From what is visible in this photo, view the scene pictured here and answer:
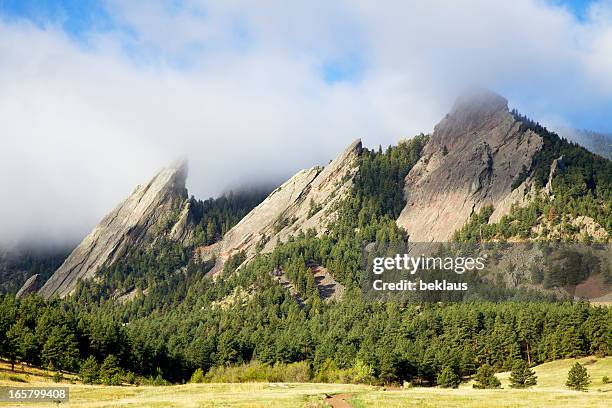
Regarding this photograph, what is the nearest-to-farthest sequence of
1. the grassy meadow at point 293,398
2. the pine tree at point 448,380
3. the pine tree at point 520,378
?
the grassy meadow at point 293,398 → the pine tree at point 520,378 → the pine tree at point 448,380

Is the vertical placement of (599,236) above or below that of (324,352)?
above

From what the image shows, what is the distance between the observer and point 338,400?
7138 centimetres

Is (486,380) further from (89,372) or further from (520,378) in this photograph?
(89,372)

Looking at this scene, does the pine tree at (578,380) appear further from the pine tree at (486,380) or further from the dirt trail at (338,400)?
the dirt trail at (338,400)

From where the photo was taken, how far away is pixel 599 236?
193 metres

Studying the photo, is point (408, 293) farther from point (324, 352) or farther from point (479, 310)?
point (324, 352)

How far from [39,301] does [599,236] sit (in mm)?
162026

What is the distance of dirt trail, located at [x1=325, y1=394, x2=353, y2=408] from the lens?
217ft

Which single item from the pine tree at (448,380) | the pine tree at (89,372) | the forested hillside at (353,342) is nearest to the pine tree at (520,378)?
the pine tree at (448,380)

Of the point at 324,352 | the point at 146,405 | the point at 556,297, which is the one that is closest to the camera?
the point at 146,405

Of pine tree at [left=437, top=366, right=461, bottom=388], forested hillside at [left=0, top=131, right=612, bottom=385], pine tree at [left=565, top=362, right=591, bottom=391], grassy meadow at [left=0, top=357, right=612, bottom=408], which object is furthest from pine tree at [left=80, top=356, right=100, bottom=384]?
pine tree at [left=565, top=362, right=591, bottom=391]

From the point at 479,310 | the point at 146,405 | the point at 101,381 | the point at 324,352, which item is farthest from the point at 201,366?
the point at 146,405

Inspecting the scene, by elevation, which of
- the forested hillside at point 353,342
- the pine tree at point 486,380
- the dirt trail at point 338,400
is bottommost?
the dirt trail at point 338,400

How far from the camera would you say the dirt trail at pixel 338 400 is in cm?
6600
